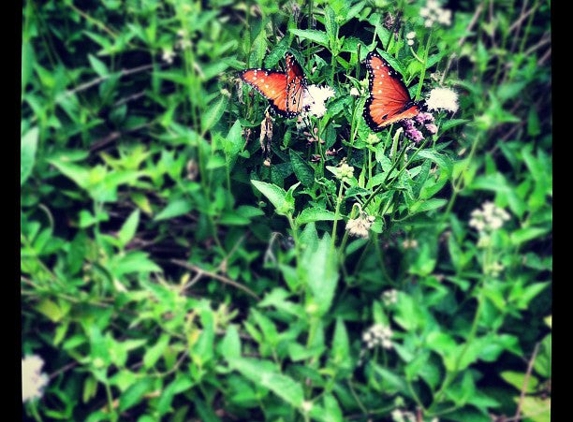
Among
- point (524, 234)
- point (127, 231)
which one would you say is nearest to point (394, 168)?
point (524, 234)

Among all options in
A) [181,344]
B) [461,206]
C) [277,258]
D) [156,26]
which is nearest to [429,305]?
[461,206]

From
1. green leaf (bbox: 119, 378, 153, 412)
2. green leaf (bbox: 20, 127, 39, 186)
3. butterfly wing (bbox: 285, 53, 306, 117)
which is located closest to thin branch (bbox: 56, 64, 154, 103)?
green leaf (bbox: 20, 127, 39, 186)

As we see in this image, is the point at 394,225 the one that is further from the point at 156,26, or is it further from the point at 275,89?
the point at 156,26

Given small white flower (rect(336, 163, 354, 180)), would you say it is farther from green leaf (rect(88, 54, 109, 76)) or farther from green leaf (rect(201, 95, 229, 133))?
green leaf (rect(88, 54, 109, 76))

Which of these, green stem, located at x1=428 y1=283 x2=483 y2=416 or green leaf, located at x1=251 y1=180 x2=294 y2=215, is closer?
green leaf, located at x1=251 y1=180 x2=294 y2=215

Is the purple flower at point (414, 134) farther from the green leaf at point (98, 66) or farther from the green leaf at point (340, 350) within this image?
the green leaf at point (98, 66)

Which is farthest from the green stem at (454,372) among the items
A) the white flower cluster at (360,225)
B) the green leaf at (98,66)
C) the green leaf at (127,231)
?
the green leaf at (98,66)
